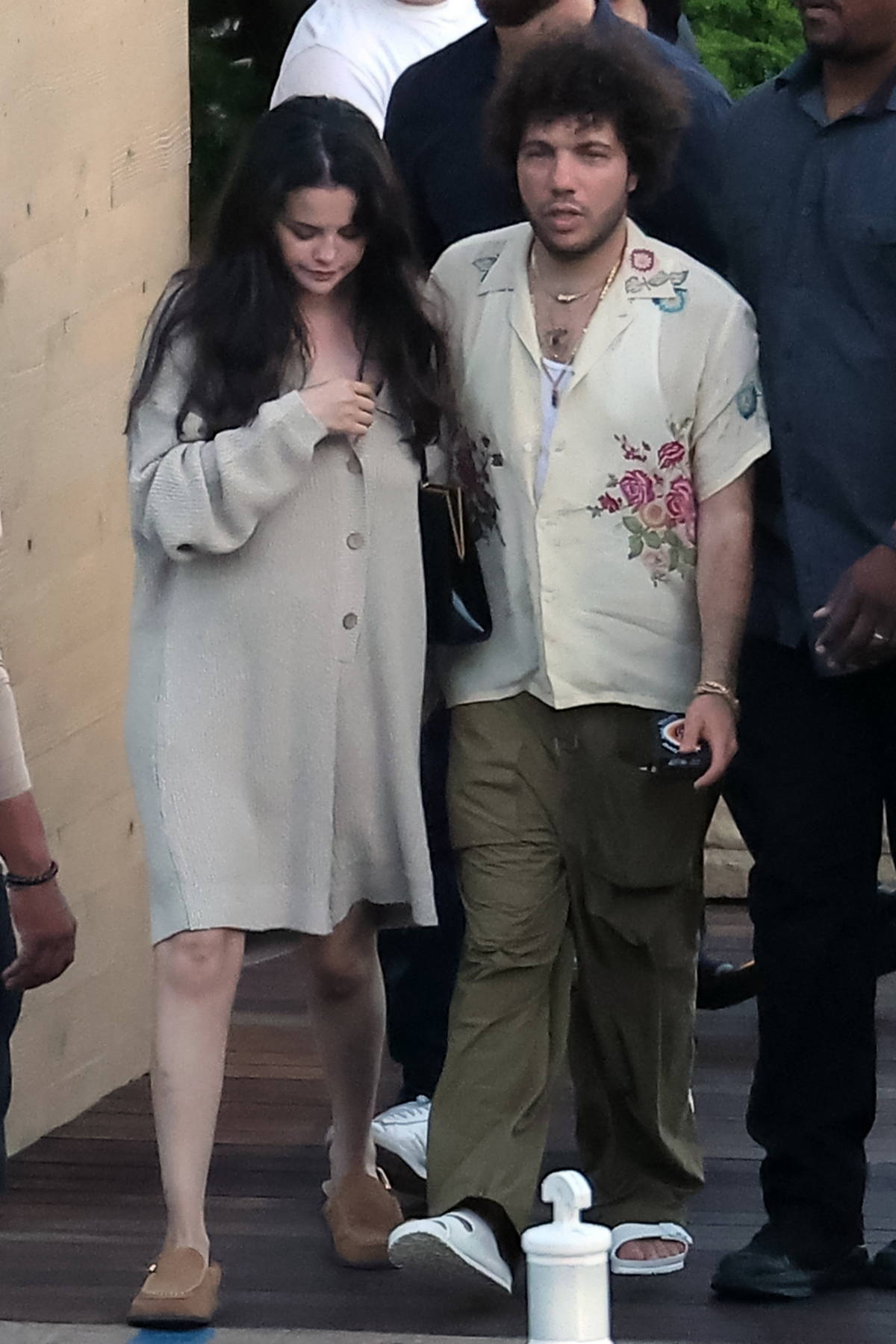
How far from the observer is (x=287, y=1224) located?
4867 millimetres

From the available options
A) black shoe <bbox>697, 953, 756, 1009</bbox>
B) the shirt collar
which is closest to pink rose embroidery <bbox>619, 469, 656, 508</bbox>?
the shirt collar

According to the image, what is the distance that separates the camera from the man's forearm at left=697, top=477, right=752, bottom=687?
4250 millimetres

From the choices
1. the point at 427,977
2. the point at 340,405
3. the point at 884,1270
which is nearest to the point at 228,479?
the point at 340,405

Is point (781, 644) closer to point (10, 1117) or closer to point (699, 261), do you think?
point (699, 261)

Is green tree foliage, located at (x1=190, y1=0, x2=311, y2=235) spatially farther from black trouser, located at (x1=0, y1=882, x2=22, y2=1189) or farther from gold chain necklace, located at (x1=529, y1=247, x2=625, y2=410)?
black trouser, located at (x1=0, y1=882, x2=22, y2=1189)

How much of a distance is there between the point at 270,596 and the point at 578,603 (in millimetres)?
458

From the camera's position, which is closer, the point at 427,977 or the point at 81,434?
the point at 427,977

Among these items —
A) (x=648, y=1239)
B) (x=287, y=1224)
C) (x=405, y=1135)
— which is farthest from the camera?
(x=405, y=1135)

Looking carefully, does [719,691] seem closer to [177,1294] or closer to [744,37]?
[177,1294]

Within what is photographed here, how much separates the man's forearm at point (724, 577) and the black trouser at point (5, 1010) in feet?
4.01

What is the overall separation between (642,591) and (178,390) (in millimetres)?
748

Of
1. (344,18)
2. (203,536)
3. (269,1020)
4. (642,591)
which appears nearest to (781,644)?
(642,591)

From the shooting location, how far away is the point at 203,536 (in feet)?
13.6

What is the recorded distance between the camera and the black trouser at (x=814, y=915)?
4.27 meters
